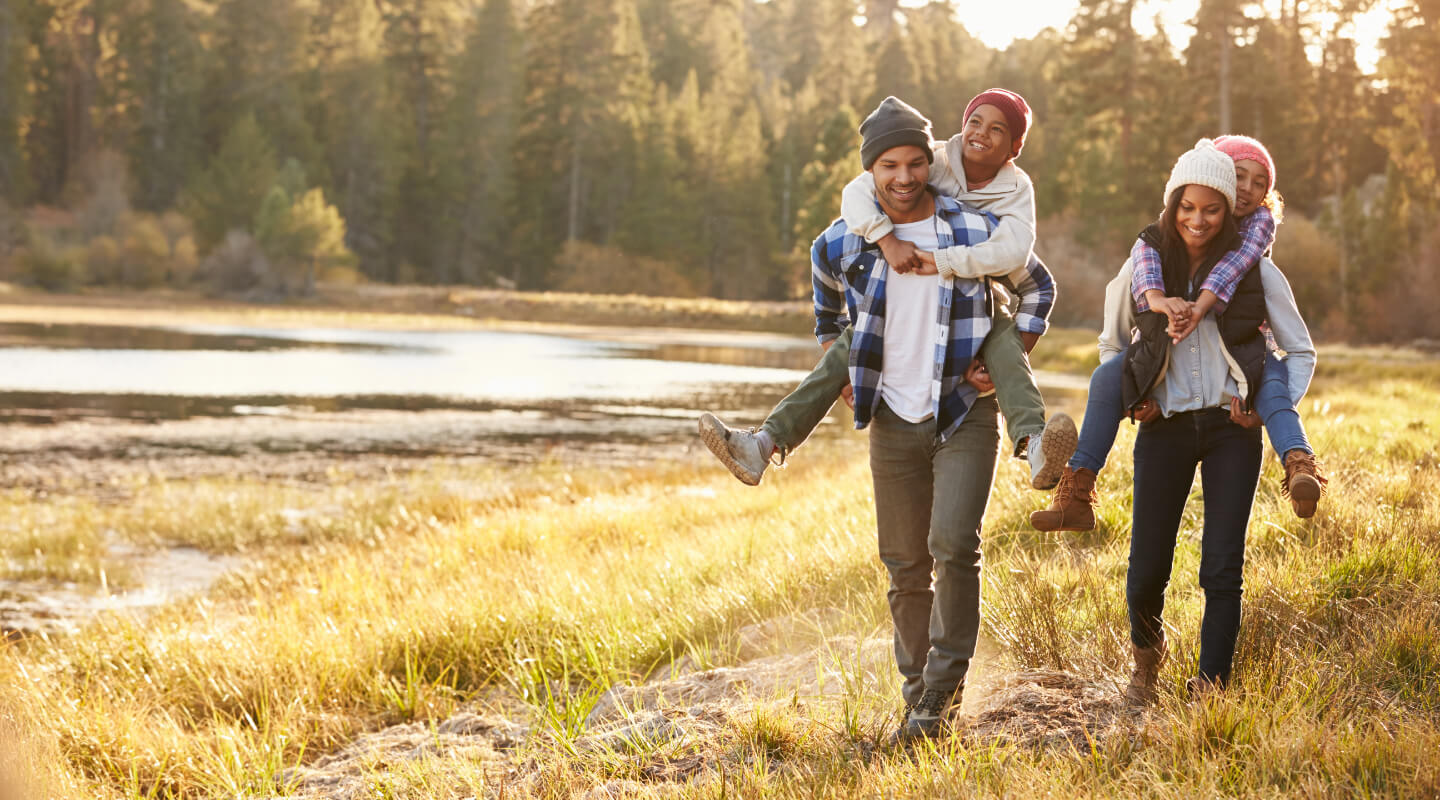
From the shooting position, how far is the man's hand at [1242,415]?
11.2 ft

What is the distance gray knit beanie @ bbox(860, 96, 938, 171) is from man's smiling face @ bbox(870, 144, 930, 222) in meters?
0.02

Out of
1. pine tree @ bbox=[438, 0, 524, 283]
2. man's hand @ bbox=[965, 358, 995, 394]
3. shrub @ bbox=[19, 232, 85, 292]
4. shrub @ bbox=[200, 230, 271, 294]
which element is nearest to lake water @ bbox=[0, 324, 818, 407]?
shrub @ bbox=[200, 230, 271, 294]

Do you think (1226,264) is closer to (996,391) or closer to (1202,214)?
(1202,214)

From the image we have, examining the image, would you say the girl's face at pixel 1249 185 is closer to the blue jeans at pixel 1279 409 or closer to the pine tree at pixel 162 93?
the blue jeans at pixel 1279 409

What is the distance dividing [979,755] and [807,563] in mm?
2989

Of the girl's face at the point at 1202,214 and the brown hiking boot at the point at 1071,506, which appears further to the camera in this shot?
the girl's face at the point at 1202,214

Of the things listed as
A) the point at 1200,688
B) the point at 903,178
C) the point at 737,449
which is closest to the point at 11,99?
the point at 737,449

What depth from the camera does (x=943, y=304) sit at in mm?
3600

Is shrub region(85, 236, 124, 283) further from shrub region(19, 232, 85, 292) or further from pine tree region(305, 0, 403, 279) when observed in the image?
pine tree region(305, 0, 403, 279)

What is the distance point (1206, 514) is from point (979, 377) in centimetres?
76

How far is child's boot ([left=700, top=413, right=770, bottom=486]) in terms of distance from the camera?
3.62 m

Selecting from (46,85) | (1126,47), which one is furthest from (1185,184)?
(46,85)

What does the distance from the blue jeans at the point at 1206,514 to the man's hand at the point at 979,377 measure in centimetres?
49

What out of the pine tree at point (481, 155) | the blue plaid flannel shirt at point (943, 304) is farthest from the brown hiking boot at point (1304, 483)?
the pine tree at point (481, 155)
